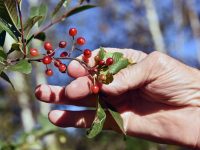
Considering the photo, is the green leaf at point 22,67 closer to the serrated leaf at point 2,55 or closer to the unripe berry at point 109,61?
the serrated leaf at point 2,55

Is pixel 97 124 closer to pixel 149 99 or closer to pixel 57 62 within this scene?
pixel 57 62

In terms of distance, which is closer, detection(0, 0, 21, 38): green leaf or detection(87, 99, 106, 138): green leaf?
detection(0, 0, 21, 38): green leaf

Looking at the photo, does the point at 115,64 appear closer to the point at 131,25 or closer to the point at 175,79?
the point at 175,79

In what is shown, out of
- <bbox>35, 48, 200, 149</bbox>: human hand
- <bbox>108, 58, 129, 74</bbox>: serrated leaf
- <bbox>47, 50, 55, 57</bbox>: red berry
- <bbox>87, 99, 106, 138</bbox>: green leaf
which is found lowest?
<bbox>35, 48, 200, 149</bbox>: human hand

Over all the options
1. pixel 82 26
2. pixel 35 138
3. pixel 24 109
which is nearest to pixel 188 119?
pixel 35 138

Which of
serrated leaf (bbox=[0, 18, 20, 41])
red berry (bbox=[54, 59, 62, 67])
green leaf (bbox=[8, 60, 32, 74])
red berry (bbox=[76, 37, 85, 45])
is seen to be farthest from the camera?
red berry (bbox=[76, 37, 85, 45])

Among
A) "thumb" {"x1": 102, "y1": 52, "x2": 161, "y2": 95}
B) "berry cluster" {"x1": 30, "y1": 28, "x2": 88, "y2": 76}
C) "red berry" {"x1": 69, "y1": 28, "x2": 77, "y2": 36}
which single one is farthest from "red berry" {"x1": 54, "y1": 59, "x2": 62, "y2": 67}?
"thumb" {"x1": 102, "y1": 52, "x2": 161, "y2": 95}

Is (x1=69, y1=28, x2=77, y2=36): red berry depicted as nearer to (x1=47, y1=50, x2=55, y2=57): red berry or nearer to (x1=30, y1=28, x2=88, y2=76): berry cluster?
(x1=30, y1=28, x2=88, y2=76): berry cluster

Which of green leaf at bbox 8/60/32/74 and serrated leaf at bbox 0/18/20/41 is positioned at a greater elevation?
serrated leaf at bbox 0/18/20/41
